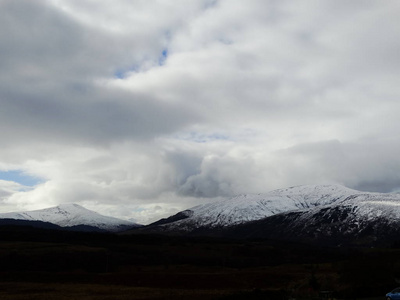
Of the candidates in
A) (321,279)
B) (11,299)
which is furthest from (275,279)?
(11,299)

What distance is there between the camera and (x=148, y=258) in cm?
19350

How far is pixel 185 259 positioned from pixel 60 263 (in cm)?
5736

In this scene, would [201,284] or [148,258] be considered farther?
[148,258]

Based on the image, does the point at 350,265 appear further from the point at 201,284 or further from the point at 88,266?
the point at 88,266

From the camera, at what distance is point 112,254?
190625 mm

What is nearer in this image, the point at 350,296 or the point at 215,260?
the point at 350,296

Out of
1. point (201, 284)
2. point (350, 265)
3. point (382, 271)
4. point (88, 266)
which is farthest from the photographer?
point (88, 266)

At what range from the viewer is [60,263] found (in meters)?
164

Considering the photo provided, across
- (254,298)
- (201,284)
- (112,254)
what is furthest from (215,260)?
(254,298)

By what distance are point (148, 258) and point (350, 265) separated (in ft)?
447

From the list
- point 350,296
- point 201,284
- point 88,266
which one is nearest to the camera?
point 350,296

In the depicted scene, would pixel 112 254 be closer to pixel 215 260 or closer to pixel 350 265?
pixel 215 260

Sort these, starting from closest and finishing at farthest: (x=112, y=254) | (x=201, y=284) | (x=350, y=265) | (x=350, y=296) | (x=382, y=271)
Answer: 1. (x=350, y=296)
2. (x=382, y=271)
3. (x=350, y=265)
4. (x=201, y=284)
5. (x=112, y=254)

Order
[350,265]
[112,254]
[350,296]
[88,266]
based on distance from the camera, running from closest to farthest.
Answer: [350,296] < [350,265] < [88,266] < [112,254]
